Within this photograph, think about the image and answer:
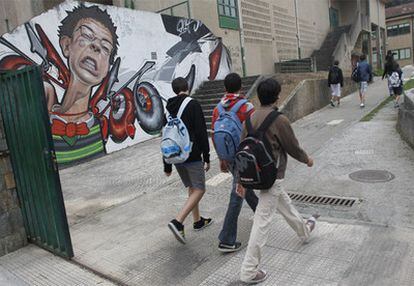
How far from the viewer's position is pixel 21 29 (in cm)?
769

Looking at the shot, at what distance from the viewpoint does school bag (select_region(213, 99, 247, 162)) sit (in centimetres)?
356

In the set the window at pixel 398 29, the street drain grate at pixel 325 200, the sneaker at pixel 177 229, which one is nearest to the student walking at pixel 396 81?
the street drain grate at pixel 325 200

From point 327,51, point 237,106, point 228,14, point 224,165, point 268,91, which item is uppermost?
point 228,14

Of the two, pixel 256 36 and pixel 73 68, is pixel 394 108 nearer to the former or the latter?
pixel 256 36

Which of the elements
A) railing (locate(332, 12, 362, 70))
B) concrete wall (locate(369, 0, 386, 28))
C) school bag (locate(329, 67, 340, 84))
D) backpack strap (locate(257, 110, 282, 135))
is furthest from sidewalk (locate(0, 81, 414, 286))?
concrete wall (locate(369, 0, 386, 28))

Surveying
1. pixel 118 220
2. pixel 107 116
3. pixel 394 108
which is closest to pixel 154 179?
pixel 118 220

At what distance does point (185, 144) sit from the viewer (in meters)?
3.91

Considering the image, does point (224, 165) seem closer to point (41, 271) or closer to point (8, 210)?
point (41, 271)

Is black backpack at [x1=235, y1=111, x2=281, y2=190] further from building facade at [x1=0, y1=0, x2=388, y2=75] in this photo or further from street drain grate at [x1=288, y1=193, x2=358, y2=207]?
building facade at [x1=0, y1=0, x2=388, y2=75]

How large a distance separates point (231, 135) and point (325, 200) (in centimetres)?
201

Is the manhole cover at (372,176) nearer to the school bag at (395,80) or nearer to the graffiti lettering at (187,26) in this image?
the school bag at (395,80)

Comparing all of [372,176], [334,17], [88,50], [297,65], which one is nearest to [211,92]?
[88,50]

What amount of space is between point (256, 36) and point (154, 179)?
466 inches

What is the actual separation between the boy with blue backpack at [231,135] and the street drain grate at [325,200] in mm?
1434
